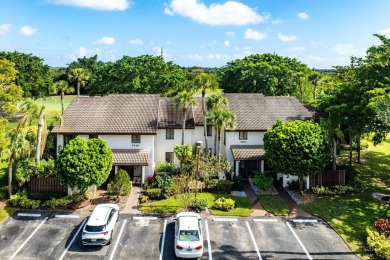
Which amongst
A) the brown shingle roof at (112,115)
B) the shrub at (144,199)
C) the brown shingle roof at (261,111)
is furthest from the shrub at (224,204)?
the brown shingle roof at (112,115)

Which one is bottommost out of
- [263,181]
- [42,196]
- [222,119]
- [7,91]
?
[42,196]

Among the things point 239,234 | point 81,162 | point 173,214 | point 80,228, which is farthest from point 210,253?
point 81,162

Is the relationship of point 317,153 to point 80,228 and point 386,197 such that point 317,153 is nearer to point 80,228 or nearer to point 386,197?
point 386,197

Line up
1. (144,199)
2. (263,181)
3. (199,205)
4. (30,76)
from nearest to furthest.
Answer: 1. (199,205)
2. (144,199)
3. (263,181)
4. (30,76)

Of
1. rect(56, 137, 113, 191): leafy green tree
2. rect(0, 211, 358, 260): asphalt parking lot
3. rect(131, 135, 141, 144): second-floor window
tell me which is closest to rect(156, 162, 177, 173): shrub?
rect(131, 135, 141, 144): second-floor window

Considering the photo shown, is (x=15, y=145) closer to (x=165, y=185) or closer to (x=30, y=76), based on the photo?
(x=165, y=185)

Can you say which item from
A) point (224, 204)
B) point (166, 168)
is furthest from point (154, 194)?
point (224, 204)
